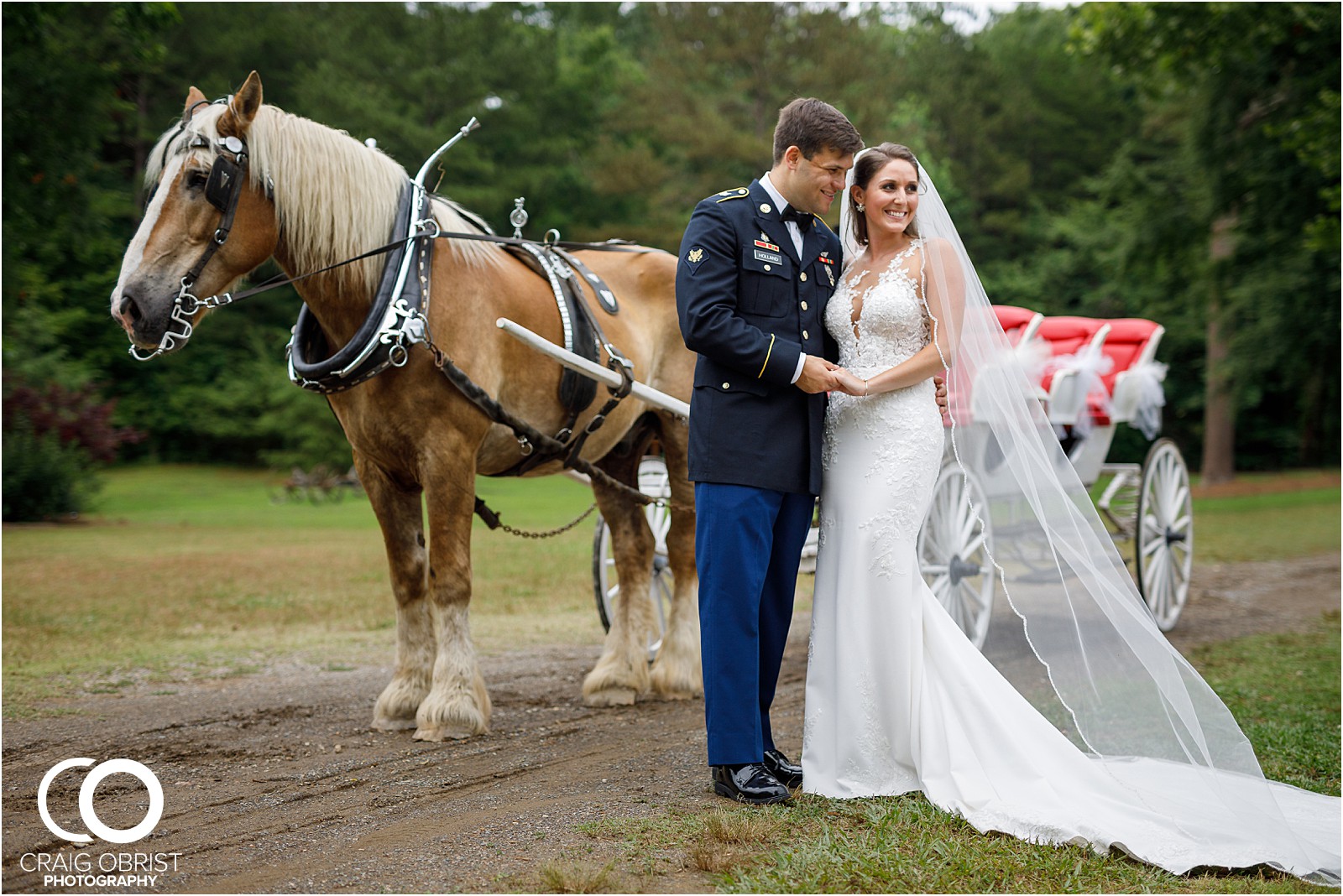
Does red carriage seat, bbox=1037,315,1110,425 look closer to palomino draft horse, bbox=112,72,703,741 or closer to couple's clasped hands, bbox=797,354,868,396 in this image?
palomino draft horse, bbox=112,72,703,741

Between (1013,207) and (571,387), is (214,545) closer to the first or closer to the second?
(571,387)

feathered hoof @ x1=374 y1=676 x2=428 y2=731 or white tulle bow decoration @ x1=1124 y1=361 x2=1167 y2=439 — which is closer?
feathered hoof @ x1=374 y1=676 x2=428 y2=731

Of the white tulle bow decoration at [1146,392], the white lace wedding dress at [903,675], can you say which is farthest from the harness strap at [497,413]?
the white tulle bow decoration at [1146,392]

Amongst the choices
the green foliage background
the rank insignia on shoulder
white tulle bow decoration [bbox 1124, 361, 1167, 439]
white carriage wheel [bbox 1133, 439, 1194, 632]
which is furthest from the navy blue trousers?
the green foliage background

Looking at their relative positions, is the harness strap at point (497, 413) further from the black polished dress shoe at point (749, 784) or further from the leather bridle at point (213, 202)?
the black polished dress shoe at point (749, 784)

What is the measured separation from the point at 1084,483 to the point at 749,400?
274 centimetres

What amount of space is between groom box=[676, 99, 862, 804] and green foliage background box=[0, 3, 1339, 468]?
47.4 feet

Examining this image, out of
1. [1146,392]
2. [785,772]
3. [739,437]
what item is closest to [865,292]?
[739,437]

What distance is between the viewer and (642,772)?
3.92 metres

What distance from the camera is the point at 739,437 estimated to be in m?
3.54

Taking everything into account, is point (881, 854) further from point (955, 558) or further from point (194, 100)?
point (194, 100)

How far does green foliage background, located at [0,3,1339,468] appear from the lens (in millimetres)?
18609

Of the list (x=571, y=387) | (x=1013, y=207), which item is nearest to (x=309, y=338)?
(x=571, y=387)

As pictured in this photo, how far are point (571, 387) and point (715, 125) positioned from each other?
22.4 meters
